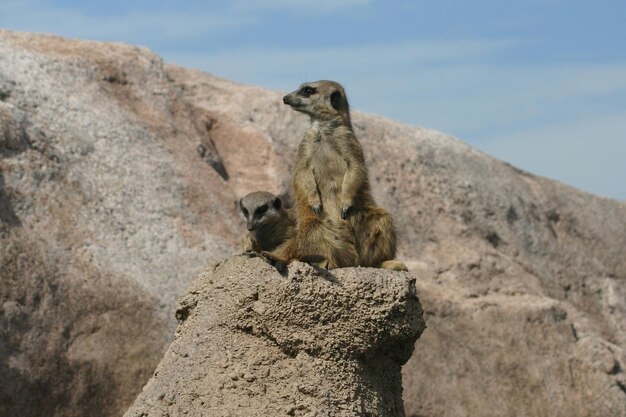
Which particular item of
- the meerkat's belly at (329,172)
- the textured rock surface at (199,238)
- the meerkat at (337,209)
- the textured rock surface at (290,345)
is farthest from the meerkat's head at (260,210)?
the textured rock surface at (199,238)

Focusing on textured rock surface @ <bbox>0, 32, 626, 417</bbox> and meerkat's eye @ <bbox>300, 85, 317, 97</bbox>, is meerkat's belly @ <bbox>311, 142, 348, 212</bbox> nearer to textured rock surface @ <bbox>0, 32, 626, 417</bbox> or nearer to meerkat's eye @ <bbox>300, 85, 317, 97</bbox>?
meerkat's eye @ <bbox>300, 85, 317, 97</bbox>

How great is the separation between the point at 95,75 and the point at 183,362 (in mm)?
8428

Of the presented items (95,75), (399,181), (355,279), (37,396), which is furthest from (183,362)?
(399,181)

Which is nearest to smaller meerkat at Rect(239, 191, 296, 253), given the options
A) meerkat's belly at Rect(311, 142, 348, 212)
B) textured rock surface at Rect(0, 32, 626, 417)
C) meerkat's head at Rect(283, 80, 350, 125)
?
meerkat's belly at Rect(311, 142, 348, 212)

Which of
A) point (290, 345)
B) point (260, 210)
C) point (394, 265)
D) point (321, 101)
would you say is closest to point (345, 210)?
point (394, 265)

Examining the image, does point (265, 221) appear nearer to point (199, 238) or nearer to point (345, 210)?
point (345, 210)

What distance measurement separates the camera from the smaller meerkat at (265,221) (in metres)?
9.50

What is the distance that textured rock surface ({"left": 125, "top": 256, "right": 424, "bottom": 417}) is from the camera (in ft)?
24.9

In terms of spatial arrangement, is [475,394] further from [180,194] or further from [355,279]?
[355,279]

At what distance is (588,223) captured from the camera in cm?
1967

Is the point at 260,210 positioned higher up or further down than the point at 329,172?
further down

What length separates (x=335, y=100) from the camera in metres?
9.66

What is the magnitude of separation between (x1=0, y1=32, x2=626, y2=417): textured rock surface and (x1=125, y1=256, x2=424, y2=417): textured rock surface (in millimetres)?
5431

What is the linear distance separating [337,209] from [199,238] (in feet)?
19.6
